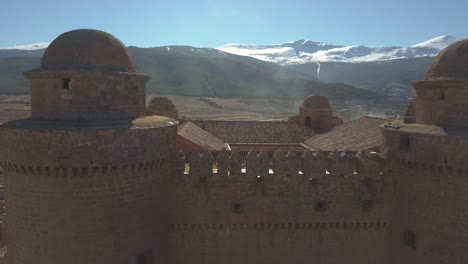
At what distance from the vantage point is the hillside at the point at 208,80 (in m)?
116

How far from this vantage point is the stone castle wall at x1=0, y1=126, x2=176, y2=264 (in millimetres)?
9234

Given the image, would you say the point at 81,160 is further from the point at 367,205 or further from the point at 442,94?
the point at 442,94

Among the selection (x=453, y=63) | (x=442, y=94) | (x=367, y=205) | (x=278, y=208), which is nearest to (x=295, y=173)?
(x=278, y=208)

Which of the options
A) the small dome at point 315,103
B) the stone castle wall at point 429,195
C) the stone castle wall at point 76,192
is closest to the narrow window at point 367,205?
the stone castle wall at point 429,195

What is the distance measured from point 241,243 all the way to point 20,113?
200ft

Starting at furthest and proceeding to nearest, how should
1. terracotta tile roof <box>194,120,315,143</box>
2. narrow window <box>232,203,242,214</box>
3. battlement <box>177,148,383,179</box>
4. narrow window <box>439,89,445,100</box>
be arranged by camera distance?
terracotta tile roof <box>194,120,315,143</box>, narrow window <box>232,203,242,214</box>, battlement <box>177,148,383,179</box>, narrow window <box>439,89,445,100</box>

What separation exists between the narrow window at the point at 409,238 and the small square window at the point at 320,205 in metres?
2.50

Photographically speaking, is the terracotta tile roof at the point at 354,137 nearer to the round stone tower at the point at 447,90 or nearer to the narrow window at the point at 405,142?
the narrow window at the point at 405,142

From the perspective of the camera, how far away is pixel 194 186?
464 inches

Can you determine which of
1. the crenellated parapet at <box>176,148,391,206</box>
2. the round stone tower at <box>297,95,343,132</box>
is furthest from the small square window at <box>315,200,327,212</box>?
the round stone tower at <box>297,95,343,132</box>

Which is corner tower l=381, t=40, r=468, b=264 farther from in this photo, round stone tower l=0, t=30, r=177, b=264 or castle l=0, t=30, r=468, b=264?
round stone tower l=0, t=30, r=177, b=264

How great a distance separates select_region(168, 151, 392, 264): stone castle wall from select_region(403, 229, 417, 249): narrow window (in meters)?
0.55

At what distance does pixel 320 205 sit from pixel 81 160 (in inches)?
280

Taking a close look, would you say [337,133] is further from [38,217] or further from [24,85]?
[24,85]
